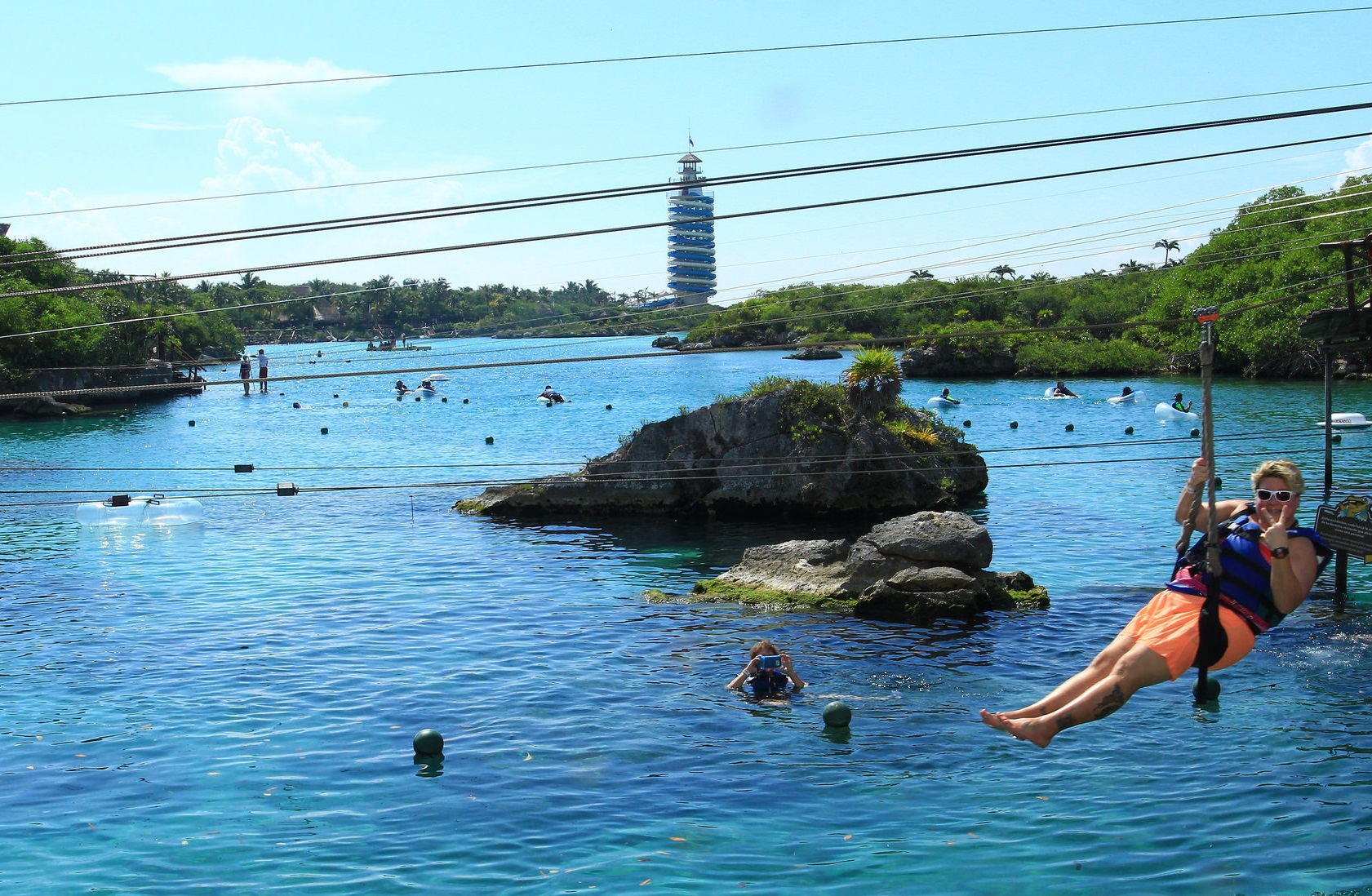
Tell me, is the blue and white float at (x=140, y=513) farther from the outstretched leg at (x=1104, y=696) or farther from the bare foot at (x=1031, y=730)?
the outstretched leg at (x=1104, y=696)

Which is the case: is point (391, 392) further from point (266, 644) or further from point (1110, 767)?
point (1110, 767)

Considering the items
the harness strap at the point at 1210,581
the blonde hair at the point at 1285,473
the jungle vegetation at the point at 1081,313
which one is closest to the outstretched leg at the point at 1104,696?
the harness strap at the point at 1210,581

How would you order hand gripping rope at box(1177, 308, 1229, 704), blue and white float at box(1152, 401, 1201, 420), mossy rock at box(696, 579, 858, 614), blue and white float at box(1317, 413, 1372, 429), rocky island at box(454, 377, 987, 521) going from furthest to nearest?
blue and white float at box(1152, 401, 1201, 420) < blue and white float at box(1317, 413, 1372, 429) < rocky island at box(454, 377, 987, 521) < mossy rock at box(696, 579, 858, 614) < hand gripping rope at box(1177, 308, 1229, 704)

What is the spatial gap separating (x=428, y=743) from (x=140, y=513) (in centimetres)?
2949

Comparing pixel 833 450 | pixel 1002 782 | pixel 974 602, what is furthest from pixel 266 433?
pixel 1002 782

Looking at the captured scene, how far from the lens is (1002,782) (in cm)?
1559

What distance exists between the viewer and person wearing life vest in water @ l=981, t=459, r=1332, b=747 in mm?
9406

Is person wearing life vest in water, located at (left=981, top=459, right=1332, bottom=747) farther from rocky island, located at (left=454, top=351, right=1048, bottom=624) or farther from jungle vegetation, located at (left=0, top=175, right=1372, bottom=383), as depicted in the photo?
jungle vegetation, located at (left=0, top=175, right=1372, bottom=383)

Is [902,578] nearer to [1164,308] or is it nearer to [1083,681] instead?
[1083,681]

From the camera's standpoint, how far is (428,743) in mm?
16719

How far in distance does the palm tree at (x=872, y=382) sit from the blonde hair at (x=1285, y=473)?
27.7 metres

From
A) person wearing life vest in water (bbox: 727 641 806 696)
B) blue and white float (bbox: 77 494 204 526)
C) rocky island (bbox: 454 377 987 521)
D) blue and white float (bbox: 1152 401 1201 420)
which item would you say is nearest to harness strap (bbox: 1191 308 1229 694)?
person wearing life vest in water (bbox: 727 641 806 696)

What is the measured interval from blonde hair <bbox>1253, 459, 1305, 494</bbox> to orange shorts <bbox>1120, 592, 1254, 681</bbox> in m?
1.17

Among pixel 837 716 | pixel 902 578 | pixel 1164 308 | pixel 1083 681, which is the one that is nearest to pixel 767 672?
pixel 837 716
